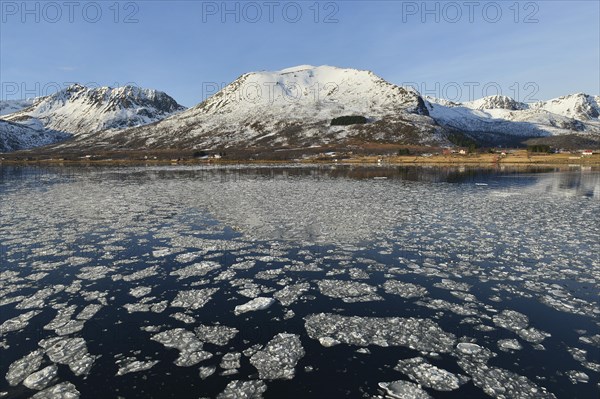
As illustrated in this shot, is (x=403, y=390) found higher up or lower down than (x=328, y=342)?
lower down

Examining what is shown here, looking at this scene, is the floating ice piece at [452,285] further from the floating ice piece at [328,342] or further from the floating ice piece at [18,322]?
the floating ice piece at [18,322]

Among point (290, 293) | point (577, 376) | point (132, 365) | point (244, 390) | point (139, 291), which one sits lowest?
point (577, 376)

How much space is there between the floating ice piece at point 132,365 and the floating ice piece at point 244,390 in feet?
6.09

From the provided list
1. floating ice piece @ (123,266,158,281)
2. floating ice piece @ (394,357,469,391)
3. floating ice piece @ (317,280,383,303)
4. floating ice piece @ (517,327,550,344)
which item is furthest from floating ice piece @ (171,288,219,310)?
floating ice piece @ (517,327,550,344)

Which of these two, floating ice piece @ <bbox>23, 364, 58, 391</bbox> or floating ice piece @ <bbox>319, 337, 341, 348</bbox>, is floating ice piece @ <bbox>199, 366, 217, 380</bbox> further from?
floating ice piece @ <bbox>23, 364, 58, 391</bbox>

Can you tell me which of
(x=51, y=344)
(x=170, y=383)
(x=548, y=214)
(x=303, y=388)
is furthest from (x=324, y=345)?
(x=548, y=214)

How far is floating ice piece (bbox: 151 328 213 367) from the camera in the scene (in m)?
7.56

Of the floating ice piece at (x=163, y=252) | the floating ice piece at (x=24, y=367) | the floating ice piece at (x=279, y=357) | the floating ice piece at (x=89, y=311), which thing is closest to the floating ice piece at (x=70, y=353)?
the floating ice piece at (x=24, y=367)

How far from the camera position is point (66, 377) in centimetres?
693

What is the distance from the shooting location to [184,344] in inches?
321

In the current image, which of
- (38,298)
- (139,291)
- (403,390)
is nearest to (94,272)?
(38,298)

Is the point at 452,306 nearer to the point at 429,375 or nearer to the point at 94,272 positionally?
the point at 429,375

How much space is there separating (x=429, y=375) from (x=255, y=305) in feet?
16.1

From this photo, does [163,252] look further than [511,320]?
Yes
